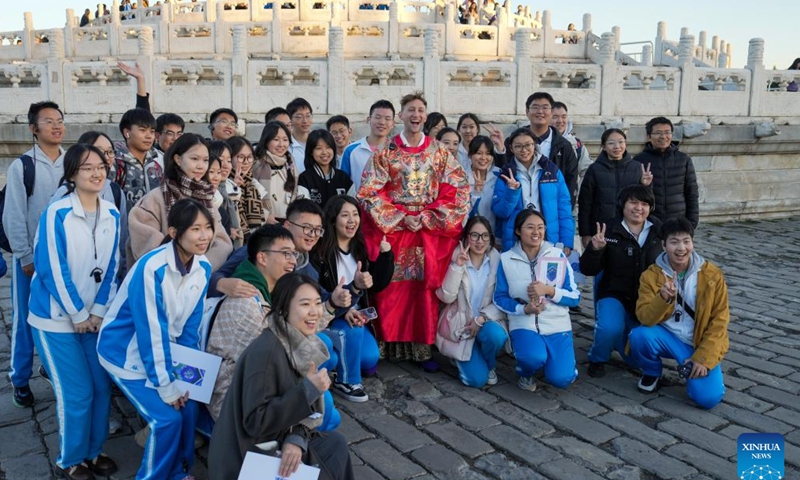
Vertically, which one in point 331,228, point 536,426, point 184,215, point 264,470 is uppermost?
point 184,215

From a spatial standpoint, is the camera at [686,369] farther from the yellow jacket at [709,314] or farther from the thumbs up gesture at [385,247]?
the thumbs up gesture at [385,247]

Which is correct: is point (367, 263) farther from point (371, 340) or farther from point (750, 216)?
point (750, 216)

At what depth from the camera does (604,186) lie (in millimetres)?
5840

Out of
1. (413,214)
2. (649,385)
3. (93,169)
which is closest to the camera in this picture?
(93,169)

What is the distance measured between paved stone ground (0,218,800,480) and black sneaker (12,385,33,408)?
0.06 m

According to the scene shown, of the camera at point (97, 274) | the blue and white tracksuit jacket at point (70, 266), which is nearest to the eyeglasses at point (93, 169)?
the blue and white tracksuit jacket at point (70, 266)

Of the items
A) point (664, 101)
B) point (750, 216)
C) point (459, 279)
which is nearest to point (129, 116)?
point (459, 279)

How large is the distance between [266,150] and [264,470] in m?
3.14

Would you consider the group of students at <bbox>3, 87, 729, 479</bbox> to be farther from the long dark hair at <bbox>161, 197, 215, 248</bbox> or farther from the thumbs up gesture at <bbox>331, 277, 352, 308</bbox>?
the thumbs up gesture at <bbox>331, 277, 352, 308</bbox>

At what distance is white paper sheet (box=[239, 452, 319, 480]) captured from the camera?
8.67 ft

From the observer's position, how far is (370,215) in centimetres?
505

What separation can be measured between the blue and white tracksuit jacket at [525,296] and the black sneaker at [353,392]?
120 centimetres

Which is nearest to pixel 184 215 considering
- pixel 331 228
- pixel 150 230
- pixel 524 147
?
pixel 150 230

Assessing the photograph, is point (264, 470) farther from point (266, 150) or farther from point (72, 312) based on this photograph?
point (266, 150)
